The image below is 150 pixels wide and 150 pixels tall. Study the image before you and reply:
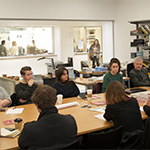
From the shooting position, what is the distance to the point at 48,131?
222 centimetres

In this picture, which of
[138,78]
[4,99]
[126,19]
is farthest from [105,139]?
[126,19]

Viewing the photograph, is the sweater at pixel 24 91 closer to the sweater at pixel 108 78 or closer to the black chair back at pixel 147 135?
the sweater at pixel 108 78

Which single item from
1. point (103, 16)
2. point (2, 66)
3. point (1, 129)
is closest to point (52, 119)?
point (1, 129)

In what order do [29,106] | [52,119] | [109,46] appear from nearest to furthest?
[52,119] → [29,106] → [109,46]

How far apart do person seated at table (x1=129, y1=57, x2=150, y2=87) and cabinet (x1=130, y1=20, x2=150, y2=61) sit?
2850 millimetres

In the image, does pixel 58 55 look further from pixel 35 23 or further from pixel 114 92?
pixel 114 92

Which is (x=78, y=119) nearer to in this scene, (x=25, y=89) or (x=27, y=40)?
(x=25, y=89)

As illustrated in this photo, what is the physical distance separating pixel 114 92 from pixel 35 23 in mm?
6729

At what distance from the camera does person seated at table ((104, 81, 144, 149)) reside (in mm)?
2887

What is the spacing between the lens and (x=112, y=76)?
528 cm

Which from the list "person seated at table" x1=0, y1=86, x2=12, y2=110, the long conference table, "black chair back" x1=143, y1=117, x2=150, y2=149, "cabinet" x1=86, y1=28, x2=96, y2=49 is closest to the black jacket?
the long conference table

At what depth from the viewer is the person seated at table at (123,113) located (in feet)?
9.47

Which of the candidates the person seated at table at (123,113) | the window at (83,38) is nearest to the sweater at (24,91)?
the person seated at table at (123,113)

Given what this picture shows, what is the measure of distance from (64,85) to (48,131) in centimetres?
250
